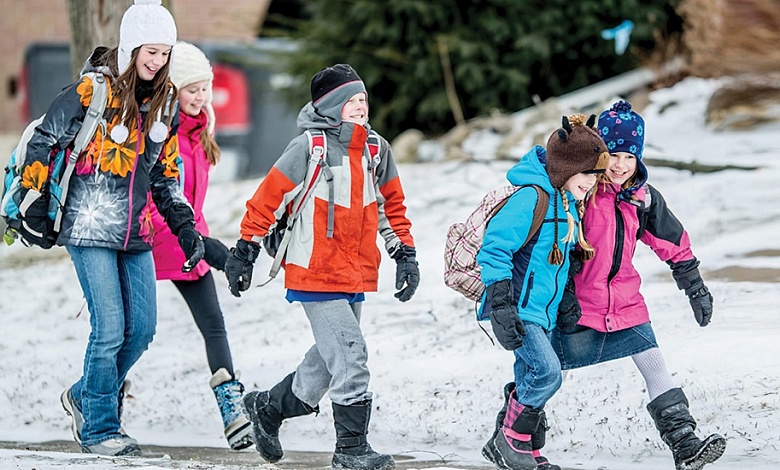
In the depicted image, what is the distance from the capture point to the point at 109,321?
5086 mm

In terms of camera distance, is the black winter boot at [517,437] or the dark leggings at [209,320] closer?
the black winter boot at [517,437]

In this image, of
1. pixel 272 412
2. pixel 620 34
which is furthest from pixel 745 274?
pixel 620 34

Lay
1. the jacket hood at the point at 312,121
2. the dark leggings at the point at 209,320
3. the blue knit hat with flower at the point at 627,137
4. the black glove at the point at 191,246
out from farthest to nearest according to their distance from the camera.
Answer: the dark leggings at the point at 209,320 → the black glove at the point at 191,246 → the jacket hood at the point at 312,121 → the blue knit hat with flower at the point at 627,137

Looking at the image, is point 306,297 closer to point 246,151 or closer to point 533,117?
point 533,117

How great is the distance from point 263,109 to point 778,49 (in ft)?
18.7

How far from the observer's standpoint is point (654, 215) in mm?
4715

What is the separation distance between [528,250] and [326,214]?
31.7 inches

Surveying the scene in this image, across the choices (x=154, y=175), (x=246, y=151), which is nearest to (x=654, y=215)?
(x=154, y=175)

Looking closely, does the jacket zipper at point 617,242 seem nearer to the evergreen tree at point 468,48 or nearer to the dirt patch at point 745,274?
the dirt patch at point 745,274

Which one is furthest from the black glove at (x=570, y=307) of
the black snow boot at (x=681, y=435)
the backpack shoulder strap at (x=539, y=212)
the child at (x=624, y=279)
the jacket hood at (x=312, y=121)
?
the jacket hood at (x=312, y=121)

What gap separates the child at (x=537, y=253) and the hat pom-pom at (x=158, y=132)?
1.54 metres

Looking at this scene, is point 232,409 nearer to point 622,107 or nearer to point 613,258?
point 613,258

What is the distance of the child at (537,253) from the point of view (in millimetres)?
4414

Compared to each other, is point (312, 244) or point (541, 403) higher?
point (312, 244)
